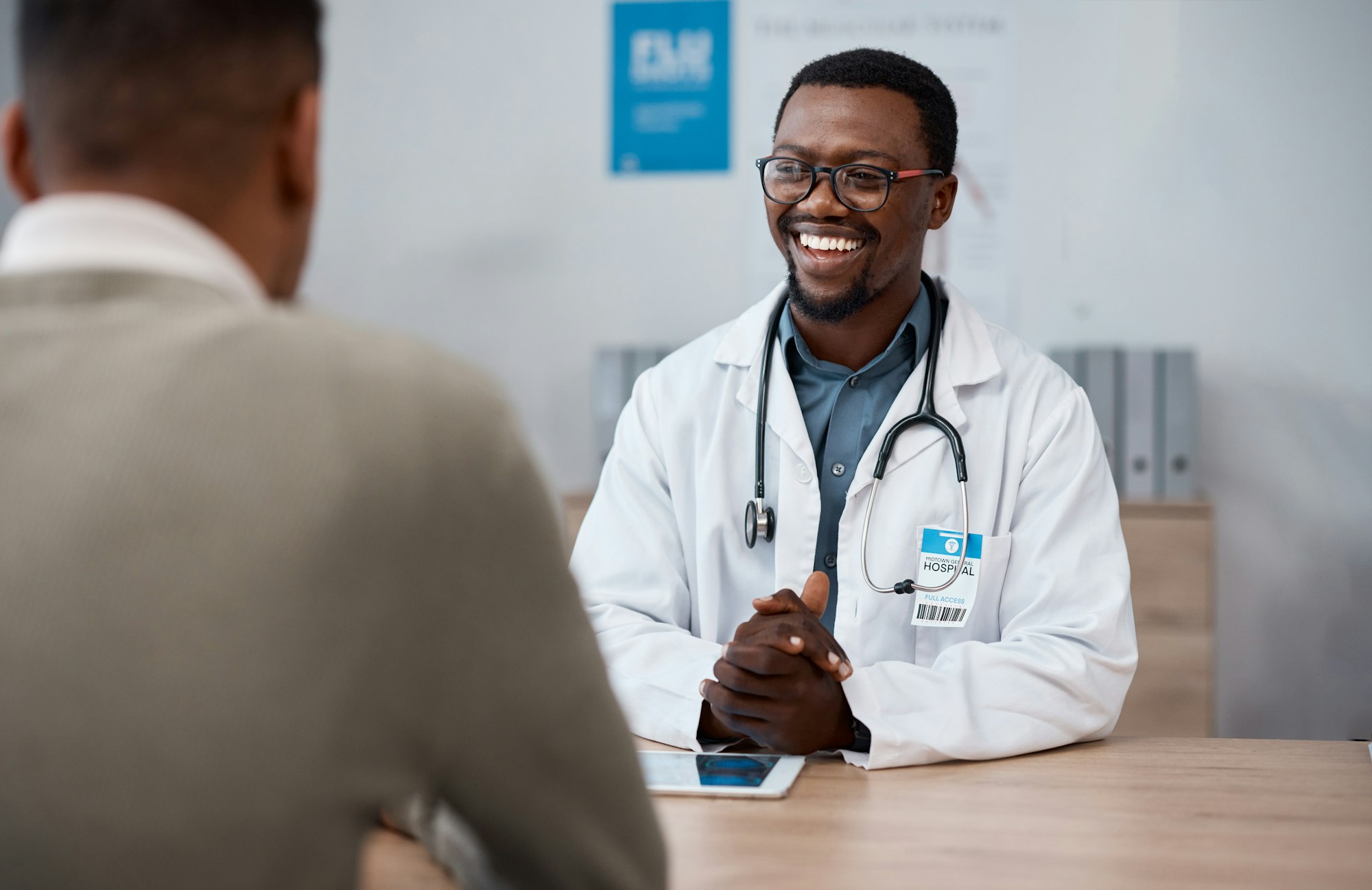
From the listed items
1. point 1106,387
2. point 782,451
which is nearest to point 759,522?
point 782,451

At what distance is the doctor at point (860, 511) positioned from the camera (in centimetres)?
136

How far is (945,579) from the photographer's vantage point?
5.28 feet

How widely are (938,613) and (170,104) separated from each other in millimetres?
1194

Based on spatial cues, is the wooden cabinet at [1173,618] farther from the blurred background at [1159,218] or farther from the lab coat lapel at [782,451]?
the lab coat lapel at [782,451]

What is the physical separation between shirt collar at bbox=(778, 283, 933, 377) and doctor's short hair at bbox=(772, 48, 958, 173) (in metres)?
0.24

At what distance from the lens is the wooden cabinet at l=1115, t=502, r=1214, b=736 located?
9.27 ft

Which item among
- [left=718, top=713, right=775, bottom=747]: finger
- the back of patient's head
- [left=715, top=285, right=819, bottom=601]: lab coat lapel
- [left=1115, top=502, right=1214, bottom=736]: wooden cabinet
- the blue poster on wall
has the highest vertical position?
the blue poster on wall

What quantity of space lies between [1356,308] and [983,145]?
3.45 feet

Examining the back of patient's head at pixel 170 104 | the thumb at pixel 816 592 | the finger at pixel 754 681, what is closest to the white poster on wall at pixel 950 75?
the thumb at pixel 816 592

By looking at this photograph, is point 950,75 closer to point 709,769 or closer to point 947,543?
point 947,543

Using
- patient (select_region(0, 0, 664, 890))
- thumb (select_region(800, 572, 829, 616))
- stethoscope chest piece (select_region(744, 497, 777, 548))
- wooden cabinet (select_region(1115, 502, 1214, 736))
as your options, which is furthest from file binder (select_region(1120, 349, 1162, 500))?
patient (select_region(0, 0, 664, 890))

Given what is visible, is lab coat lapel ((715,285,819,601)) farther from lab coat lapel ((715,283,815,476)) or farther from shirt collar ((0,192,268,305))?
shirt collar ((0,192,268,305))

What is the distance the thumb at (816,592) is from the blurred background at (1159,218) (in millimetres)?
1873

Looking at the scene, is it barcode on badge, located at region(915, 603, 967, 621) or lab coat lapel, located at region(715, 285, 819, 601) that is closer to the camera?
barcode on badge, located at region(915, 603, 967, 621)
